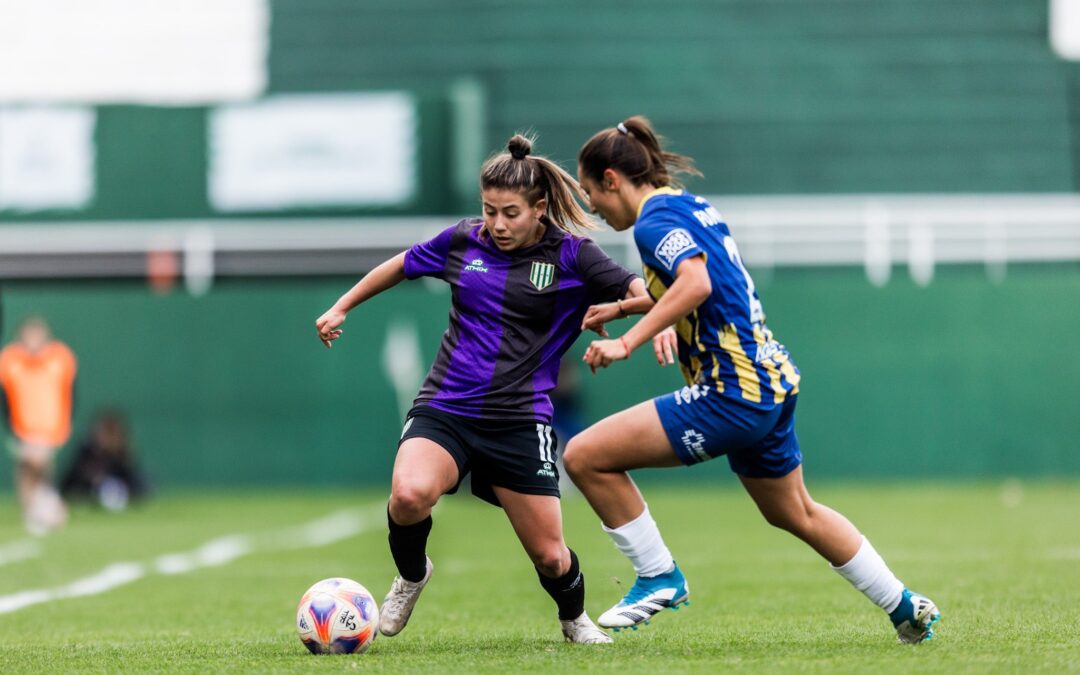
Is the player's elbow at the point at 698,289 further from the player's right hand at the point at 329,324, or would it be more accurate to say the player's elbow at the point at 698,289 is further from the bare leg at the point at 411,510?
the player's right hand at the point at 329,324

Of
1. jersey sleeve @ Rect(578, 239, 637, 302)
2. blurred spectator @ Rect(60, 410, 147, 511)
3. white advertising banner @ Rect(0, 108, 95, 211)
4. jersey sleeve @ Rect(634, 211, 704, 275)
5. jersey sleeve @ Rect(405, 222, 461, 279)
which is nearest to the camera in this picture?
jersey sleeve @ Rect(634, 211, 704, 275)

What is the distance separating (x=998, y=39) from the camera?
23625 millimetres

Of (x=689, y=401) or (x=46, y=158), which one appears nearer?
(x=689, y=401)

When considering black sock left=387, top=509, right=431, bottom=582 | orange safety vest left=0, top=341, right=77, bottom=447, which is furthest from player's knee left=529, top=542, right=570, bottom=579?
orange safety vest left=0, top=341, right=77, bottom=447

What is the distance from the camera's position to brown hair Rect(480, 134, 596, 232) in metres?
6.65

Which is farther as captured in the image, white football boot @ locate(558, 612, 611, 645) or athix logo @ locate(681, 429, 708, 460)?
white football boot @ locate(558, 612, 611, 645)

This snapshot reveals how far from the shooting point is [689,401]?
20.5 ft

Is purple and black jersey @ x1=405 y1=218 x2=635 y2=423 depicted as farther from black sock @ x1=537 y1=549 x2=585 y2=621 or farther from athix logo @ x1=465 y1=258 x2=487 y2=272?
black sock @ x1=537 y1=549 x2=585 y2=621

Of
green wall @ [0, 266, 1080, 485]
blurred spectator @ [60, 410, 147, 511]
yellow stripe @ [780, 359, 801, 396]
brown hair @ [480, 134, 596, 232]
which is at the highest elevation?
brown hair @ [480, 134, 596, 232]

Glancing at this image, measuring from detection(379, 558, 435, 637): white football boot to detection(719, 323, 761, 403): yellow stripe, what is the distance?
5.14 feet

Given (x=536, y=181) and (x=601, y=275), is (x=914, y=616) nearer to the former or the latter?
(x=601, y=275)

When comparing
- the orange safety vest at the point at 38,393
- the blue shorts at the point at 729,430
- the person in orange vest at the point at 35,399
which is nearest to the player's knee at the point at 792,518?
the blue shorts at the point at 729,430

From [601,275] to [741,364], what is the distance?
0.81 m

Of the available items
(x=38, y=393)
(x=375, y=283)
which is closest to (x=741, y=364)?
(x=375, y=283)
